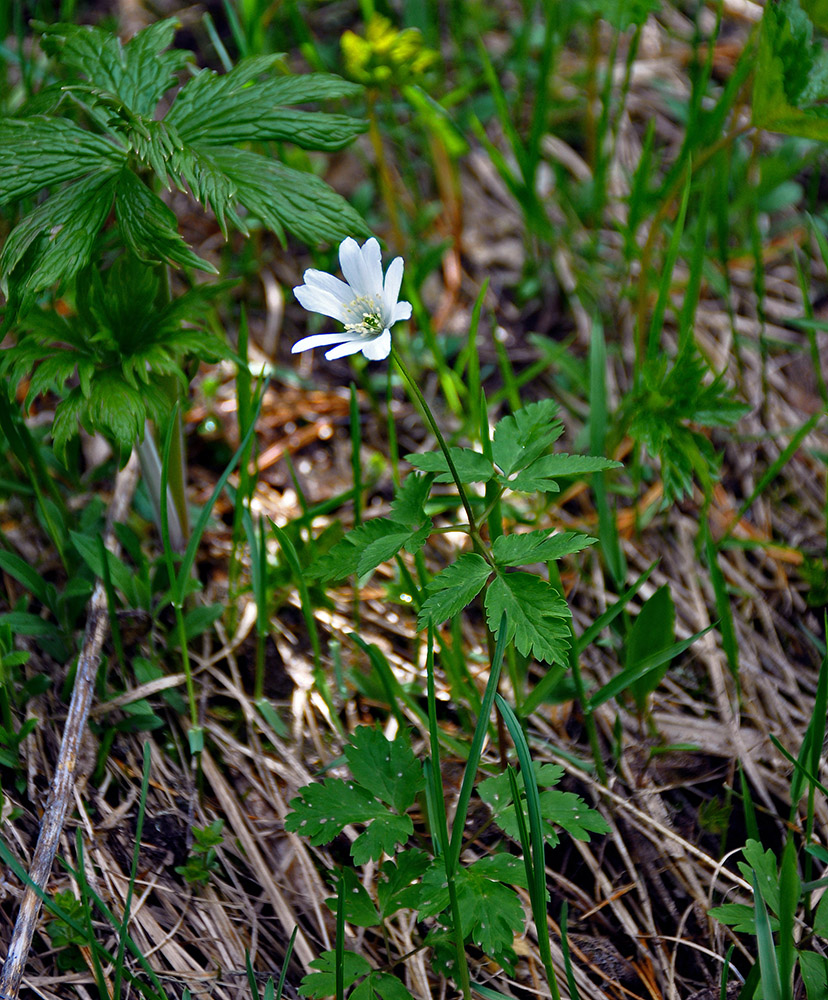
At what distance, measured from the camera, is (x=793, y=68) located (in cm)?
203

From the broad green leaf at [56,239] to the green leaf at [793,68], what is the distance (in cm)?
164

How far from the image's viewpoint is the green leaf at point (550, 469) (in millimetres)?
1609

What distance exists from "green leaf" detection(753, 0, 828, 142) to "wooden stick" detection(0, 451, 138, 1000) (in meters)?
2.07

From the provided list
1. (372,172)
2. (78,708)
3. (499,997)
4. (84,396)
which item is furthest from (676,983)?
(372,172)

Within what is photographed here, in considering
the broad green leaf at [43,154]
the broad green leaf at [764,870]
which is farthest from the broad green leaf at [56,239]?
the broad green leaf at [764,870]

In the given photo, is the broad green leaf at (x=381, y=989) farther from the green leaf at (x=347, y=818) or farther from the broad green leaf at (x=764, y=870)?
the broad green leaf at (x=764, y=870)

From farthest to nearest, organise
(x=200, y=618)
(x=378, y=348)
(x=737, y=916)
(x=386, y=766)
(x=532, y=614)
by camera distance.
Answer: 1. (x=200, y=618)
2. (x=386, y=766)
3. (x=737, y=916)
4. (x=532, y=614)
5. (x=378, y=348)

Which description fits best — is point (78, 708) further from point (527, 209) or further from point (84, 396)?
point (527, 209)

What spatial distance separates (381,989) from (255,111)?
1.83 m

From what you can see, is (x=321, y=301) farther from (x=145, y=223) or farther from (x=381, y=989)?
(x=381, y=989)

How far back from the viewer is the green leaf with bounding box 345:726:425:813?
168cm

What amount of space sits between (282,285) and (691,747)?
212 cm

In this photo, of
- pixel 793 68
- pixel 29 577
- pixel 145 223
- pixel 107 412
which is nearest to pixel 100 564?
pixel 29 577

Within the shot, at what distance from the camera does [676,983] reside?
174cm
